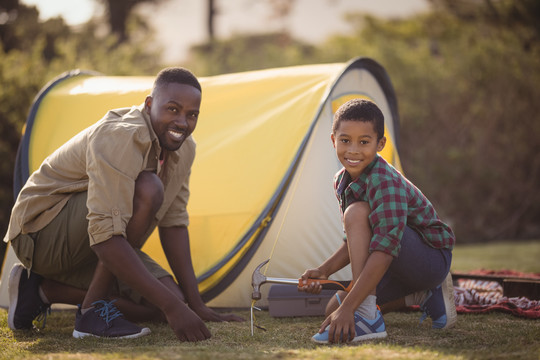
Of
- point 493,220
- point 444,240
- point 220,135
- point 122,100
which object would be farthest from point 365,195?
point 493,220

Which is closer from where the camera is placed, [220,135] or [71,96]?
[220,135]

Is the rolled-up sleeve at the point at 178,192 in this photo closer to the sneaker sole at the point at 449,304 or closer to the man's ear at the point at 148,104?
the man's ear at the point at 148,104

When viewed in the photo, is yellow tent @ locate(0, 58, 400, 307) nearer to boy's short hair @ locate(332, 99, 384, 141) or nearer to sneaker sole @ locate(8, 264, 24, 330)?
sneaker sole @ locate(8, 264, 24, 330)

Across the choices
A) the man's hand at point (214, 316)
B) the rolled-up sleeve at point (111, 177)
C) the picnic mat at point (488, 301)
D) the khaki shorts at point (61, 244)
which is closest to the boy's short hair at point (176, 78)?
the rolled-up sleeve at point (111, 177)

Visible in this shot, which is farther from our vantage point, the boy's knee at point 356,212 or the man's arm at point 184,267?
the man's arm at point 184,267

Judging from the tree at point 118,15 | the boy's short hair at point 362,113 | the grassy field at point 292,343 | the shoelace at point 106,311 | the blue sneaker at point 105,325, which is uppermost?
the tree at point 118,15

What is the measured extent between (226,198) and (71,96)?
3.96 feet

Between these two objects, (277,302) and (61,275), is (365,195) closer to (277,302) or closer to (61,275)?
(277,302)

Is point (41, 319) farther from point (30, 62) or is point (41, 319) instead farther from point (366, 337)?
point (30, 62)

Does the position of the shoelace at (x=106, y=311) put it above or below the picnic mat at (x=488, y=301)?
above

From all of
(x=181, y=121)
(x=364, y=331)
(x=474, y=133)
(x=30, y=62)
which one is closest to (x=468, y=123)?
(x=474, y=133)

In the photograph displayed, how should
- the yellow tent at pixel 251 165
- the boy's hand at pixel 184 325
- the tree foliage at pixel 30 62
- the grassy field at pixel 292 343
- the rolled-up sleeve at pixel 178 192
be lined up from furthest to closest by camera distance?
1. the tree foliage at pixel 30 62
2. the yellow tent at pixel 251 165
3. the rolled-up sleeve at pixel 178 192
4. the boy's hand at pixel 184 325
5. the grassy field at pixel 292 343

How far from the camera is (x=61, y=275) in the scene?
8.02ft

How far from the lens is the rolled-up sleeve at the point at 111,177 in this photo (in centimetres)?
207
